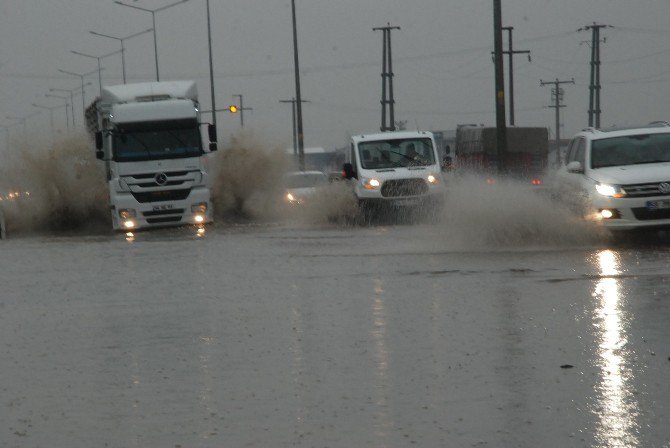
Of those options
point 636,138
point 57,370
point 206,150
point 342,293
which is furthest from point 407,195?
point 57,370

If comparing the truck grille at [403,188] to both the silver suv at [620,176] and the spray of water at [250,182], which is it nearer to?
the spray of water at [250,182]

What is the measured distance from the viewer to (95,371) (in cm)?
927

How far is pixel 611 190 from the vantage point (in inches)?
756

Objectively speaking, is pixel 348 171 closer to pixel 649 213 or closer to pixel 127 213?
pixel 127 213

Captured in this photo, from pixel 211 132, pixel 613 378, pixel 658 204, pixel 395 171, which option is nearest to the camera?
pixel 613 378

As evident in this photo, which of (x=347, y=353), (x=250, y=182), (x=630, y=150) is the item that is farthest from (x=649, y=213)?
(x=250, y=182)

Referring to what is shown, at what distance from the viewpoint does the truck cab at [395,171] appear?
29625 millimetres

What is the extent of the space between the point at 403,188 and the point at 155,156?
222 inches

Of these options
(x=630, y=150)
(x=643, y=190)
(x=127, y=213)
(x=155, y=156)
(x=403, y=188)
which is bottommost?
(x=127, y=213)

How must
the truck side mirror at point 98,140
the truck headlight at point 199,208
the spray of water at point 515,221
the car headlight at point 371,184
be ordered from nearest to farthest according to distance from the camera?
1. the spray of water at point 515,221
2. the truck side mirror at point 98,140
3. the truck headlight at point 199,208
4. the car headlight at point 371,184

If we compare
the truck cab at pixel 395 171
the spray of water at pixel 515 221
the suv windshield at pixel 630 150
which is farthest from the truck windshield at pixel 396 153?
the suv windshield at pixel 630 150

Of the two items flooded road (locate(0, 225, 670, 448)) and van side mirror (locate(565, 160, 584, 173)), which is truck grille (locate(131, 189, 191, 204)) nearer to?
flooded road (locate(0, 225, 670, 448))

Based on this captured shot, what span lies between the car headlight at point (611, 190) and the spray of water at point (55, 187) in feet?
54.2

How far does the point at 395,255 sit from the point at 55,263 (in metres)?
5.41
